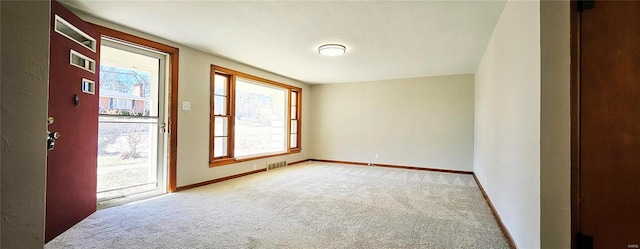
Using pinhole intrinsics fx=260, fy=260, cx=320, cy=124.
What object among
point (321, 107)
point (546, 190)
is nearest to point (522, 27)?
point (546, 190)

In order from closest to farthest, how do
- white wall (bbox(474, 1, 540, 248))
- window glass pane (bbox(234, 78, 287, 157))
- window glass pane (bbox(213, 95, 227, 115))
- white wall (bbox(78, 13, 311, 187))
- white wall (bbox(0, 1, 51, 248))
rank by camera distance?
white wall (bbox(0, 1, 51, 248))
white wall (bbox(474, 1, 540, 248))
white wall (bbox(78, 13, 311, 187))
window glass pane (bbox(213, 95, 227, 115))
window glass pane (bbox(234, 78, 287, 157))

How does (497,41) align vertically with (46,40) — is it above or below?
above

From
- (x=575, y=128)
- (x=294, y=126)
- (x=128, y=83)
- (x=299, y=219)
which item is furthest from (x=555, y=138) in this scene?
(x=294, y=126)

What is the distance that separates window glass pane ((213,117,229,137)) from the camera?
4.56m

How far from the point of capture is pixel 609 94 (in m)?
1.45

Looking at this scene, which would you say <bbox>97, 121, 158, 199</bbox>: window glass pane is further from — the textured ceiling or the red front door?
the textured ceiling

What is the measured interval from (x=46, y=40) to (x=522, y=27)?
2.60 metres

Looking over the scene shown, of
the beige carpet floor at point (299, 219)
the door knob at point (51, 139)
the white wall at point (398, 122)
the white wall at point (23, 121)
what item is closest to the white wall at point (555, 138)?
the beige carpet floor at point (299, 219)

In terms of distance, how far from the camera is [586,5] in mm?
1489

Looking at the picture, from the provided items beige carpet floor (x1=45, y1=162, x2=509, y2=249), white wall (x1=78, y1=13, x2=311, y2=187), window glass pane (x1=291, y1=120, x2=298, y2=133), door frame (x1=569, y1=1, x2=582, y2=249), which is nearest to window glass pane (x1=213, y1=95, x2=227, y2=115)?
white wall (x1=78, y1=13, x2=311, y2=187)

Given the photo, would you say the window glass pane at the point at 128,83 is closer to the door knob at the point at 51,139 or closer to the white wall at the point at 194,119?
the white wall at the point at 194,119

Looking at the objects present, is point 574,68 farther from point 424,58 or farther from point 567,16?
point 424,58

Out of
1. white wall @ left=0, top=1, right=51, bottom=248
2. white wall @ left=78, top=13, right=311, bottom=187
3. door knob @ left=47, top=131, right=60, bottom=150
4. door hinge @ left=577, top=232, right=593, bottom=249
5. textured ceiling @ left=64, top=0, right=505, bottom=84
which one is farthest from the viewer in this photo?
white wall @ left=78, top=13, right=311, bottom=187

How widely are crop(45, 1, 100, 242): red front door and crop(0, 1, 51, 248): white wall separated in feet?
6.22
